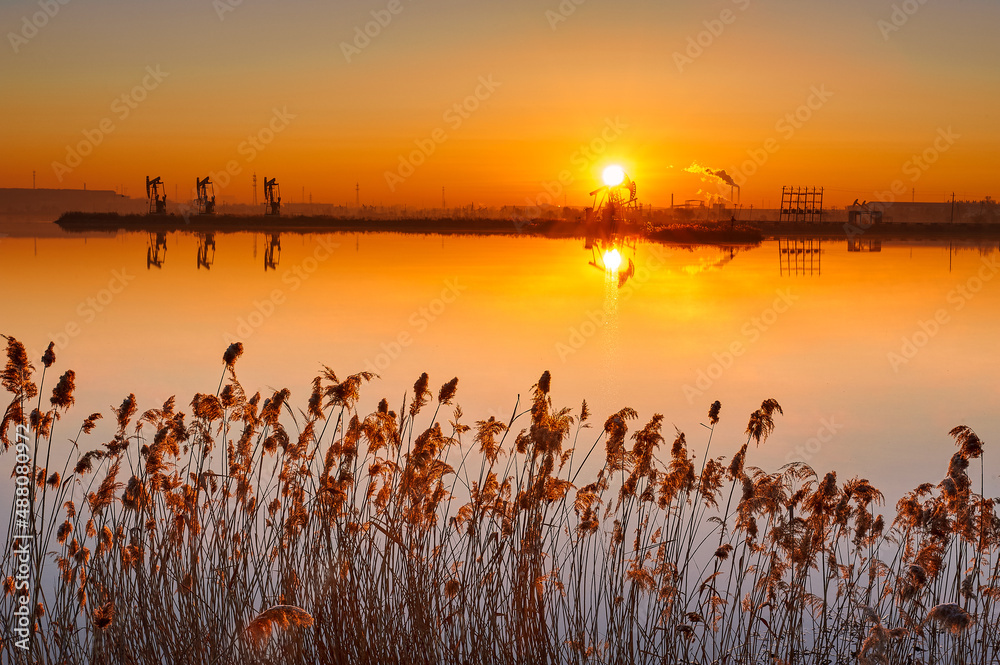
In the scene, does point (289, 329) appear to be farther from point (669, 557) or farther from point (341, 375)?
point (669, 557)

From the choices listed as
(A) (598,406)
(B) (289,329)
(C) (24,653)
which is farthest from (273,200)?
(C) (24,653)

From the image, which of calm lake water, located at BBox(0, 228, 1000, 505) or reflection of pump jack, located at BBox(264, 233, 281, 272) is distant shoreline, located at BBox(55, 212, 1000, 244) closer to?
reflection of pump jack, located at BBox(264, 233, 281, 272)

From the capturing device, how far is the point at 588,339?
1395 centimetres

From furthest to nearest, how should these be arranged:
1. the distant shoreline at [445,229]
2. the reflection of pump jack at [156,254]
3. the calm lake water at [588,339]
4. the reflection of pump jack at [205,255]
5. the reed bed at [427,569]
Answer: the distant shoreline at [445,229] < the reflection of pump jack at [156,254] < the reflection of pump jack at [205,255] < the calm lake water at [588,339] < the reed bed at [427,569]

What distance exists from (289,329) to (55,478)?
34.7 ft

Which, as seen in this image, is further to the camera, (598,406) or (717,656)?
(598,406)

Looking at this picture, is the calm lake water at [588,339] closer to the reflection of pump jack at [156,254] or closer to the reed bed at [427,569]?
the reflection of pump jack at [156,254]

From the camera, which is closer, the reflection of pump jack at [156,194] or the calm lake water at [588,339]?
the calm lake water at [588,339]

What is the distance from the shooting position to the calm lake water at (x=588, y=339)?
880 cm

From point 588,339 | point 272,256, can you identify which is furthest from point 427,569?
point 272,256

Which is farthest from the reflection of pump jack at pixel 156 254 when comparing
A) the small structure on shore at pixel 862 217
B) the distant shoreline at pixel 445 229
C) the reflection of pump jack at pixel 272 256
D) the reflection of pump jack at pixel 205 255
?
the small structure on shore at pixel 862 217

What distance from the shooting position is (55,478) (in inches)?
155

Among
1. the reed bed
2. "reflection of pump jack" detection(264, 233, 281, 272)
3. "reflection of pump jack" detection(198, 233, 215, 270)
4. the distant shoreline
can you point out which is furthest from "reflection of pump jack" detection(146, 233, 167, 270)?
the reed bed

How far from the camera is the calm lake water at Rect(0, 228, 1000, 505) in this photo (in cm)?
880
